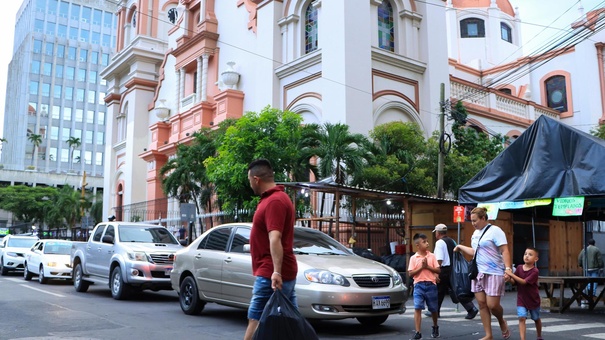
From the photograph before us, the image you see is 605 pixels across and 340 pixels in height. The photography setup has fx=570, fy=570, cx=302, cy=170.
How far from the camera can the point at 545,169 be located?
10.5 m

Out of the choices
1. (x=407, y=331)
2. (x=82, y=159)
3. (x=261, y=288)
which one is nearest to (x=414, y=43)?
(x=407, y=331)

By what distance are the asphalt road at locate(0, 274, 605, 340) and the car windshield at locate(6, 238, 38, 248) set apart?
10.3 meters

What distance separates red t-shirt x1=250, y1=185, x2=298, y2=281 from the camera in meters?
5.03

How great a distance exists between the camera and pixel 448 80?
24.3 meters

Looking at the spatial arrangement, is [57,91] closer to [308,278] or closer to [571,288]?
[571,288]

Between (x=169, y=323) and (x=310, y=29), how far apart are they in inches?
672

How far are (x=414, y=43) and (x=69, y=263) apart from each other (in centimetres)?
1574

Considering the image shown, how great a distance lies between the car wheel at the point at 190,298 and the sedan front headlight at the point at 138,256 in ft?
7.88

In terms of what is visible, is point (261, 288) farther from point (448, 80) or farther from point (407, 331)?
point (448, 80)

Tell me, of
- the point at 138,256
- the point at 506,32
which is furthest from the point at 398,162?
the point at 506,32

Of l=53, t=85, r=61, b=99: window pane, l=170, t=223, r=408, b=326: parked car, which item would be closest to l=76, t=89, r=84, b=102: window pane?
l=53, t=85, r=61, b=99: window pane

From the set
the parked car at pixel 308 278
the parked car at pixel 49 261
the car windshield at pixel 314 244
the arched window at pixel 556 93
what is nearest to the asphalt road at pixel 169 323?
the parked car at pixel 308 278

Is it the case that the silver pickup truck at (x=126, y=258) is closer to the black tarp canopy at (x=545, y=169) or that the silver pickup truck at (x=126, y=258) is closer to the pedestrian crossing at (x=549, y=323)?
the pedestrian crossing at (x=549, y=323)

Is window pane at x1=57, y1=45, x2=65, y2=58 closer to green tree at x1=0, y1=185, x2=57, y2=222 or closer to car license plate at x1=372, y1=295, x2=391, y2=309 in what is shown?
green tree at x1=0, y1=185, x2=57, y2=222
